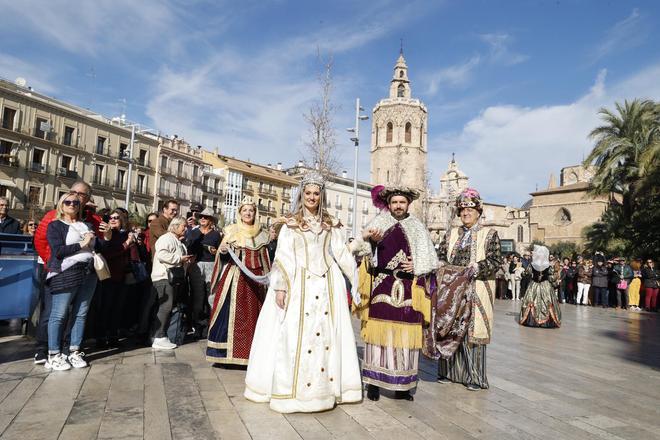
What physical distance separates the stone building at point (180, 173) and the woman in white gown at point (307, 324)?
151 feet

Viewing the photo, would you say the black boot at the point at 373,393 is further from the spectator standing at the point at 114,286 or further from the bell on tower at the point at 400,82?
the bell on tower at the point at 400,82

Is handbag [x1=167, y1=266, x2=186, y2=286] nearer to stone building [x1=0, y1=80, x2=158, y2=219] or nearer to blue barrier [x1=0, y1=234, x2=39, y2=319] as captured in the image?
blue barrier [x1=0, y1=234, x2=39, y2=319]

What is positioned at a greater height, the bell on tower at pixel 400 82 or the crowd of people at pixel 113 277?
the bell on tower at pixel 400 82

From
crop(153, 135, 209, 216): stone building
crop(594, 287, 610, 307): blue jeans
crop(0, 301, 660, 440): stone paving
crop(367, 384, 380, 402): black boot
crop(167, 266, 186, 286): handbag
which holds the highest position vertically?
crop(153, 135, 209, 216): stone building

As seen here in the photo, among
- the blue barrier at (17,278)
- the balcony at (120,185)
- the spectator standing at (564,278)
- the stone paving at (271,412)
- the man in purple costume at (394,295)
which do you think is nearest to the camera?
the stone paving at (271,412)

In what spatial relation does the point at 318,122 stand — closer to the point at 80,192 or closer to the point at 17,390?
the point at 80,192

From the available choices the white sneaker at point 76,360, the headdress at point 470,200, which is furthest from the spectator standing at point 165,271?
the headdress at point 470,200

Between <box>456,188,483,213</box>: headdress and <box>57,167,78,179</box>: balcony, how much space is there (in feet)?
137

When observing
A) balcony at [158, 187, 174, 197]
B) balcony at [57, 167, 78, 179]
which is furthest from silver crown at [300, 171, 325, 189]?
balcony at [158, 187, 174, 197]

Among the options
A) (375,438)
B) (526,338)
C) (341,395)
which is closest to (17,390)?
(341,395)

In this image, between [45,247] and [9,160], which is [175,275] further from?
[9,160]

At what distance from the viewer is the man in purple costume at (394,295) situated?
4.16 metres

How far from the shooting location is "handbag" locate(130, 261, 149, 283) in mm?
6500

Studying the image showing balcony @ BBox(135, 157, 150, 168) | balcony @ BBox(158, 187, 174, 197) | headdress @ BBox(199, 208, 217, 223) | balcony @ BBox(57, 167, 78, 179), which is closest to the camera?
headdress @ BBox(199, 208, 217, 223)
